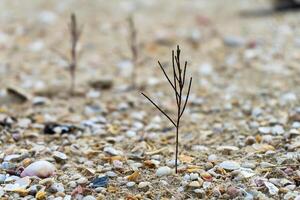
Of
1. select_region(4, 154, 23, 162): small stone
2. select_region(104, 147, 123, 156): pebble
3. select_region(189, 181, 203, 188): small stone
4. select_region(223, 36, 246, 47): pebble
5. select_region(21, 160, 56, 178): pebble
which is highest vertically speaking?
select_region(223, 36, 246, 47): pebble

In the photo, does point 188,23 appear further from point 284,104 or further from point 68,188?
point 68,188

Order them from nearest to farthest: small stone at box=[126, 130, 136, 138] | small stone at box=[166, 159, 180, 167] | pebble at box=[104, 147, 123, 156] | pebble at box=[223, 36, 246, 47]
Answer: small stone at box=[166, 159, 180, 167] < pebble at box=[104, 147, 123, 156] < small stone at box=[126, 130, 136, 138] < pebble at box=[223, 36, 246, 47]

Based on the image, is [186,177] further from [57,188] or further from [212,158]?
[57,188]

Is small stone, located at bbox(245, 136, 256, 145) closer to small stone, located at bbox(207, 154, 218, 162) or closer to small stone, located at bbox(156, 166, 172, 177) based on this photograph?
small stone, located at bbox(207, 154, 218, 162)

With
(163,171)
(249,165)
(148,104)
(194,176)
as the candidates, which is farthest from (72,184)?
(148,104)

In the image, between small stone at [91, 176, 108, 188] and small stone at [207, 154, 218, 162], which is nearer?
small stone at [91, 176, 108, 188]

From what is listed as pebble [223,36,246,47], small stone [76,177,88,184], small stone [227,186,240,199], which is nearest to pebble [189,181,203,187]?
small stone [227,186,240,199]

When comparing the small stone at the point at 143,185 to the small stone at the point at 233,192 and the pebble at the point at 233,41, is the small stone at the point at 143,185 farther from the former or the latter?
the pebble at the point at 233,41

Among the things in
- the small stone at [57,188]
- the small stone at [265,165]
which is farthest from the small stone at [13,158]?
the small stone at [265,165]

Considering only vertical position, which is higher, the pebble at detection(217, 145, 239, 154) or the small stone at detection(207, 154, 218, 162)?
the pebble at detection(217, 145, 239, 154)
